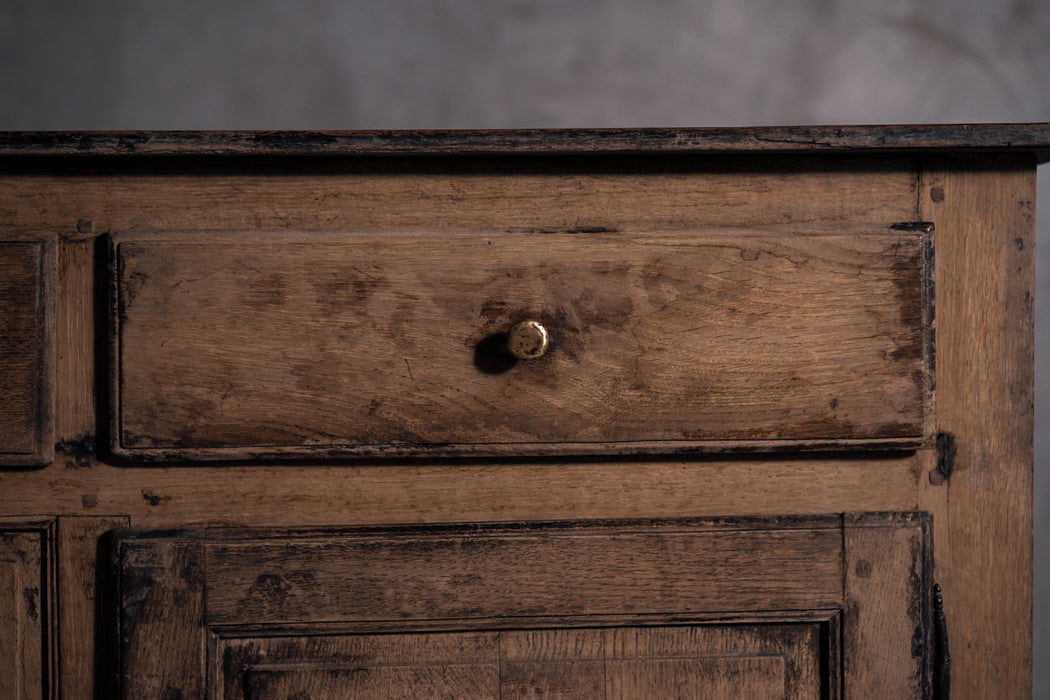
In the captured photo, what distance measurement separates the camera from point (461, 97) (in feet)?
4.03

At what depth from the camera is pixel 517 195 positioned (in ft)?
1.74

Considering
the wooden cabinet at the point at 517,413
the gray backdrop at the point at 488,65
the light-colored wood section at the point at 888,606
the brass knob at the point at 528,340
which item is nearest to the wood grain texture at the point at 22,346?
the wooden cabinet at the point at 517,413

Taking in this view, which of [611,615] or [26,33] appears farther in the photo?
[26,33]

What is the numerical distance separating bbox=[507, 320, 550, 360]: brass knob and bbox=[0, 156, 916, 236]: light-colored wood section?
0.07 m

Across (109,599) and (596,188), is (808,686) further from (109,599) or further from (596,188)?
(109,599)

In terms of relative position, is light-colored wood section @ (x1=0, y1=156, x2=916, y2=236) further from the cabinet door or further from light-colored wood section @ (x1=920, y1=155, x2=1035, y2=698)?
the cabinet door

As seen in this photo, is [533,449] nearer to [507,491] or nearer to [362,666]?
[507,491]

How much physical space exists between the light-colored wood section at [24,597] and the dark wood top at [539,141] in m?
0.25

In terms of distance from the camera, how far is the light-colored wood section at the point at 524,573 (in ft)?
1.71

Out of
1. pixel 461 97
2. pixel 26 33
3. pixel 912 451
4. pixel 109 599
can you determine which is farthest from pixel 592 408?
pixel 26 33

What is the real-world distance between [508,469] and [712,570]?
15 cm

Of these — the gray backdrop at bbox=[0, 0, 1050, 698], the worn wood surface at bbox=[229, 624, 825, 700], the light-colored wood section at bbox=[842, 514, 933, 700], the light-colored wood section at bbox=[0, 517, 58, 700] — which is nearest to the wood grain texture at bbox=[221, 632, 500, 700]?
the worn wood surface at bbox=[229, 624, 825, 700]

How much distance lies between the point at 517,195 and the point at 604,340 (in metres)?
0.11

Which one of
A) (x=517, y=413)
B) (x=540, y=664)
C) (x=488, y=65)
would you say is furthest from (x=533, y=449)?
(x=488, y=65)
